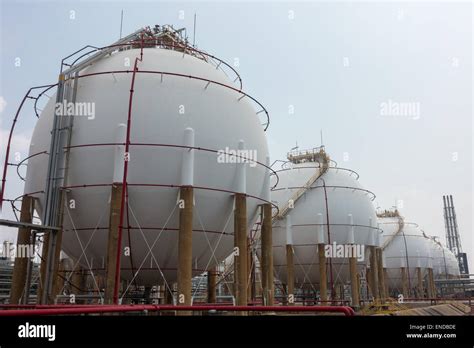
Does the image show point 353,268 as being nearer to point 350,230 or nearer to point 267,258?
point 350,230

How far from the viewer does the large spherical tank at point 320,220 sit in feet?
81.4

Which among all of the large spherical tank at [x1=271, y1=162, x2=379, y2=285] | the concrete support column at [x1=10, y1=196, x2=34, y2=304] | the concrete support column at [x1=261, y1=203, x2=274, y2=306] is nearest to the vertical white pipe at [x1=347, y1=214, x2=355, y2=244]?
the large spherical tank at [x1=271, y1=162, x2=379, y2=285]

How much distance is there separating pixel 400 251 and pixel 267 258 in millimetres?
31078

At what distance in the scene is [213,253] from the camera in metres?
14.1

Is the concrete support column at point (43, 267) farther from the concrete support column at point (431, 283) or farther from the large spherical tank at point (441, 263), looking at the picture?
the large spherical tank at point (441, 263)

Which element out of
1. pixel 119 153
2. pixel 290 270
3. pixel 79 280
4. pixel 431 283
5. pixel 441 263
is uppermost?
pixel 119 153

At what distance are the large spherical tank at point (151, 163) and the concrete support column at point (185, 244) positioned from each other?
487 mm

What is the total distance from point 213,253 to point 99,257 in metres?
3.63

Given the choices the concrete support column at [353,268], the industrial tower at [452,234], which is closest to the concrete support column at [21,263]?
the concrete support column at [353,268]

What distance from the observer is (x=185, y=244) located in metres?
12.0

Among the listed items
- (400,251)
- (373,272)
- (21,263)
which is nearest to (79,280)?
(21,263)

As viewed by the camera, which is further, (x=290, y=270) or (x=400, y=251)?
(x=400, y=251)

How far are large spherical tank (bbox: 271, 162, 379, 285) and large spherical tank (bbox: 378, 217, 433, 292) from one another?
1701 centimetres

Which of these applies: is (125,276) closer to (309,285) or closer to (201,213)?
(201,213)
